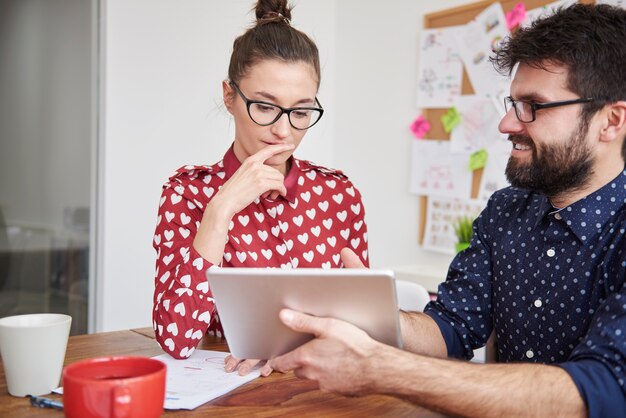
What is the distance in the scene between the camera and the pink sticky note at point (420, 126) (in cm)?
313

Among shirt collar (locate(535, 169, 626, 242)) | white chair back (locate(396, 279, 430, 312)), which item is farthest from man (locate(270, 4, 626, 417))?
white chair back (locate(396, 279, 430, 312))

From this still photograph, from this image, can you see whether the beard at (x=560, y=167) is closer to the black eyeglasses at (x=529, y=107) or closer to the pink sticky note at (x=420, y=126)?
the black eyeglasses at (x=529, y=107)

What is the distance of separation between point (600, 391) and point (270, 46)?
39.7 inches

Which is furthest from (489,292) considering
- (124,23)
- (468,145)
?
(124,23)

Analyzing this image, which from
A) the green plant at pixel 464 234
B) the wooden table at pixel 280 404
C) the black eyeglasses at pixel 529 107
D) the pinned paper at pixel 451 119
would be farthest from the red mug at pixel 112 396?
the pinned paper at pixel 451 119

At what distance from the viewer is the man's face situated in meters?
1.28

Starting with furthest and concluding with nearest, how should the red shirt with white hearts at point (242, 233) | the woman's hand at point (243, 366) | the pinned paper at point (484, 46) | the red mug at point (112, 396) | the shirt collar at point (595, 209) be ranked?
the pinned paper at point (484, 46), the red shirt with white hearts at point (242, 233), the shirt collar at point (595, 209), the woman's hand at point (243, 366), the red mug at point (112, 396)

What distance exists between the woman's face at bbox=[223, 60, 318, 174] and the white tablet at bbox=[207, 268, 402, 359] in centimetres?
61

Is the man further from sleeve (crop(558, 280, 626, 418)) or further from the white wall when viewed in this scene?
the white wall

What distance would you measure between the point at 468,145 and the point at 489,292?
1.56 metres

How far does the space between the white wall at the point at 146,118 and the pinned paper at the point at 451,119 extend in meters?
0.97

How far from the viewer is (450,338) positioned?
1.40 meters

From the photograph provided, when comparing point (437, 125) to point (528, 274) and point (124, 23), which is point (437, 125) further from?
point (528, 274)

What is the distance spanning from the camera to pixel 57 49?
9.70 ft
